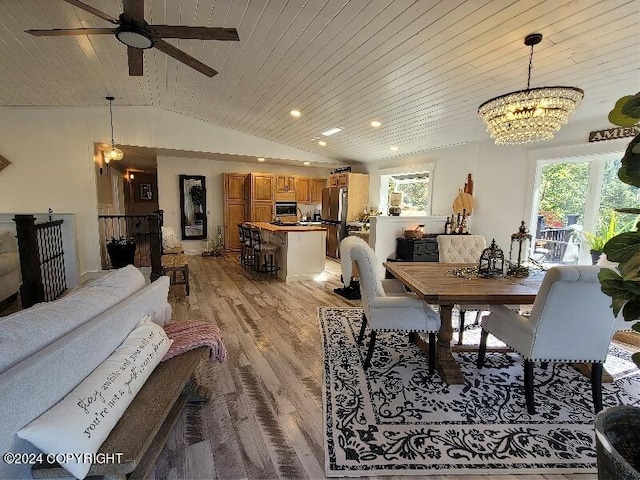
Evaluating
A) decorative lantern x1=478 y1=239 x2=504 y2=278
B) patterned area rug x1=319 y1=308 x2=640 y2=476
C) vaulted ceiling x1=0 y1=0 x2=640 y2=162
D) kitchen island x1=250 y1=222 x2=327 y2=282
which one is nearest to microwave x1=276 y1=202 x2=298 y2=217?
kitchen island x1=250 y1=222 x2=327 y2=282

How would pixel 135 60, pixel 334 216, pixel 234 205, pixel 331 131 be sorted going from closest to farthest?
pixel 135 60, pixel 331 131, pixel 334 216, pixel 234 205

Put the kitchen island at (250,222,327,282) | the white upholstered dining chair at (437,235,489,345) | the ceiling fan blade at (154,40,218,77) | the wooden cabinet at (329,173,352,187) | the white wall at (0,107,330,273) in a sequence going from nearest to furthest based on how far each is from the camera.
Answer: the ceiling fan blade at (154,40,218,77)
the white upholstered dining chair at (437,235,489,345)
the white wall at (0,107,330,273)
the kitchen island at (250,222,327,282)
the wooden cabinet at (329,173,352,187)

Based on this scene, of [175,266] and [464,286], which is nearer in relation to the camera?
[464,286]

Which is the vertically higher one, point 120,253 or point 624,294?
point 624,294

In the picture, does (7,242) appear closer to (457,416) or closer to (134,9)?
(134,9)

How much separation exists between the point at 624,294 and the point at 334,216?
642 centimetres

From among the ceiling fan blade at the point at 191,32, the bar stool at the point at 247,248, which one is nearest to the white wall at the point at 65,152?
the bar stool at the point at 247,248

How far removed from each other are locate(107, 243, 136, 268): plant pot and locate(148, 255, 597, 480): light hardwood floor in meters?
1.83

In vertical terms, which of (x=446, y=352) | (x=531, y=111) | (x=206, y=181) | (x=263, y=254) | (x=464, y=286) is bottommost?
(x=446, y=352)

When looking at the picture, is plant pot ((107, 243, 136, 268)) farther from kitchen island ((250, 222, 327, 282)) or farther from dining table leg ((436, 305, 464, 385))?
dining table leg ((436, 305, 464, 385))

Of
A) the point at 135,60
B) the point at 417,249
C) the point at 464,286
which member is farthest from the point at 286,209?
the point at 464,286

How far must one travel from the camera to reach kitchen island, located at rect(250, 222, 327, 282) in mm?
5355

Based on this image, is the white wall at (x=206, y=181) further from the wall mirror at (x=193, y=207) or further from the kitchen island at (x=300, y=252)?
the kitchen island at (x=300, y=252)

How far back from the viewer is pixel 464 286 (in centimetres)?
241
